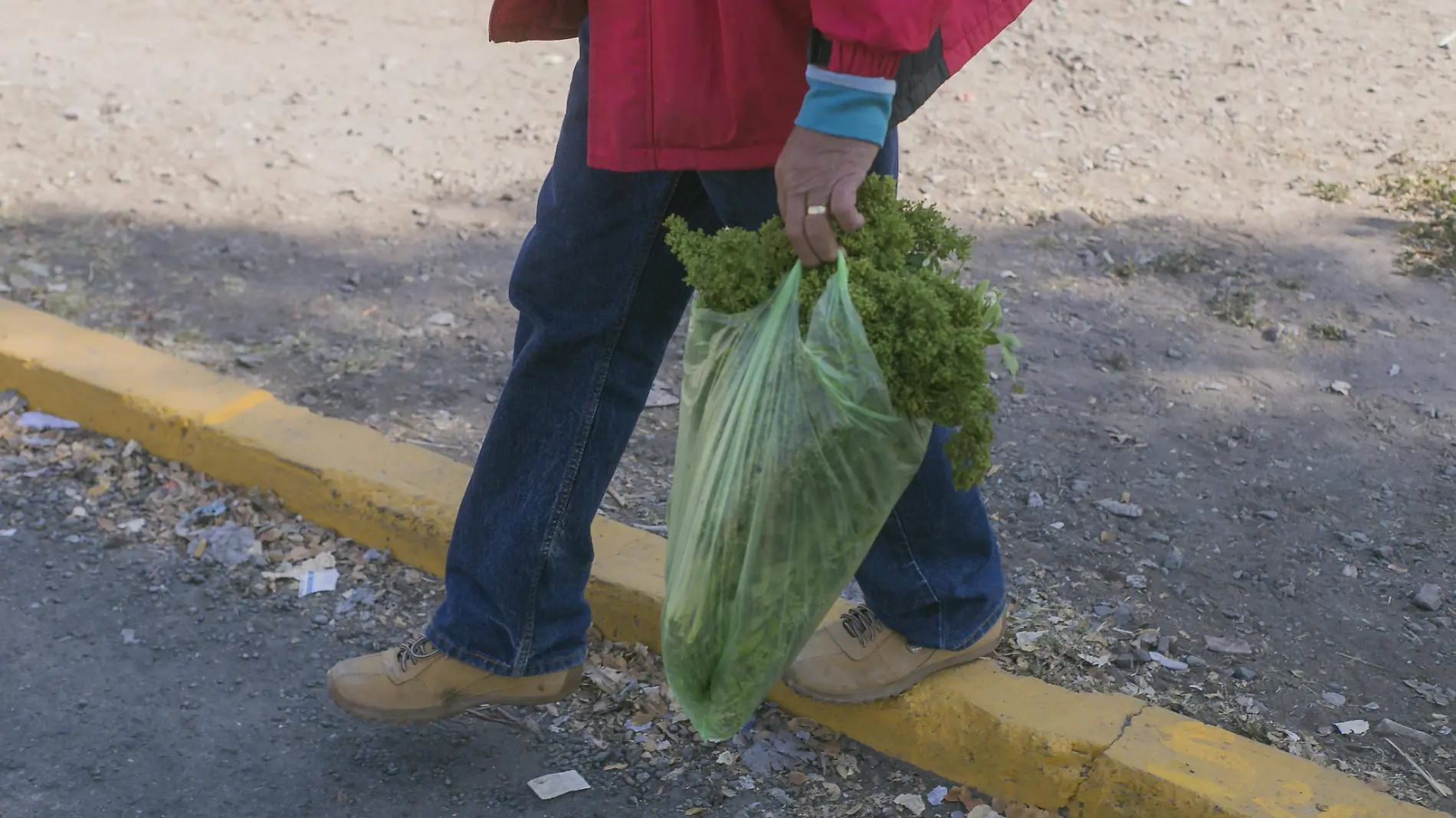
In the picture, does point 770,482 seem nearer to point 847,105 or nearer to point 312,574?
point 847,105

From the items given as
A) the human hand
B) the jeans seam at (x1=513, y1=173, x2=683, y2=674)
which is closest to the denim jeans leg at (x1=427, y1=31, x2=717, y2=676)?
the jeans seam at (x1=513, y1=173, x2=683, y2=674)

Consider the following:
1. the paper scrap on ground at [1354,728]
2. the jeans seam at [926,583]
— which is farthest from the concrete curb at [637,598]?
the paper scrap on ground at [1354,728]

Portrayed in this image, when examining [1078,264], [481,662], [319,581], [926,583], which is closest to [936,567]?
[926,583]

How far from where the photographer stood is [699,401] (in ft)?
6.73

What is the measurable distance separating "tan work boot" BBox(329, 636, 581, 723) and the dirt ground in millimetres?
735

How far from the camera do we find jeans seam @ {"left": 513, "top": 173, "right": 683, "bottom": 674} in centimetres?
228

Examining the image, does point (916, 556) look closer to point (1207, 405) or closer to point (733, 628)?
point (733, 628)

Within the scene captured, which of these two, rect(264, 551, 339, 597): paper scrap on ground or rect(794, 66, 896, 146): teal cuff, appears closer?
rect(794, 66, 896, 146): teal cuff

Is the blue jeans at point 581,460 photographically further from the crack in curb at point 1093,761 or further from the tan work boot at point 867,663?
the crack in curb at point 1093,761

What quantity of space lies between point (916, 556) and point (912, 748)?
1.27 ft

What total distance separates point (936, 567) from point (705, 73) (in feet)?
3.26

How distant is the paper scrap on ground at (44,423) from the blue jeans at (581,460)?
168 centimetres

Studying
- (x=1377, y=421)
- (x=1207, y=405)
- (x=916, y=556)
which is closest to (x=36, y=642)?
(x=916, y=556)

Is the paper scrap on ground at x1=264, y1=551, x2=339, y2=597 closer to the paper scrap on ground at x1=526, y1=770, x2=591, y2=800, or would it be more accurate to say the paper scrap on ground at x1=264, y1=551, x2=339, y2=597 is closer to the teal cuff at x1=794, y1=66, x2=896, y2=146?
the paper scrap on ground at x1=526, y1=770, x2=591, y2=800
